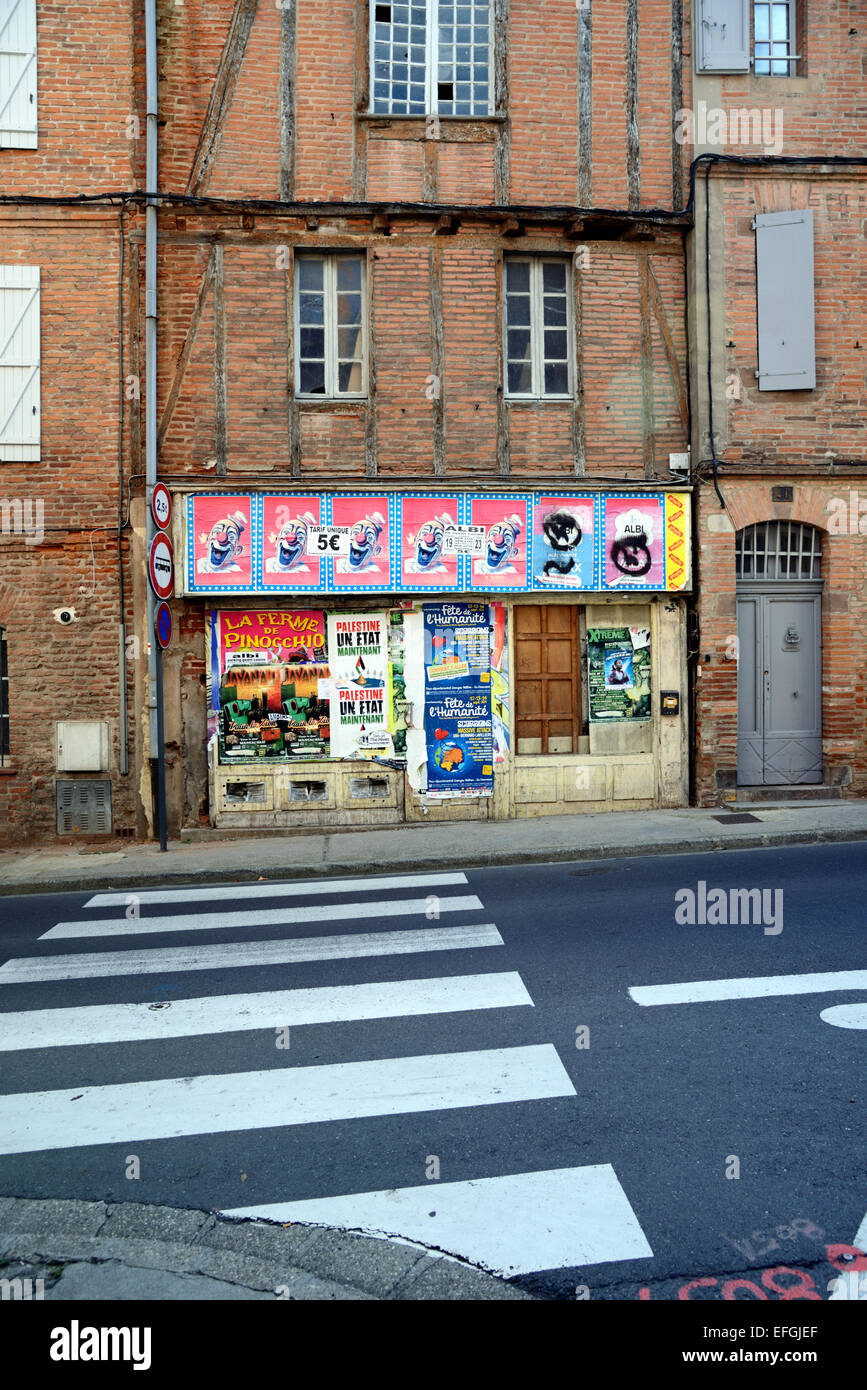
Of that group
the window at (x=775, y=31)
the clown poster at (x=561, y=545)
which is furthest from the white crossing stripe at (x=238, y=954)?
the window at (x=775, y=31)

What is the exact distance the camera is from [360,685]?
39.3 ft

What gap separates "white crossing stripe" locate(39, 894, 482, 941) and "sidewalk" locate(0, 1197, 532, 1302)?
381cm

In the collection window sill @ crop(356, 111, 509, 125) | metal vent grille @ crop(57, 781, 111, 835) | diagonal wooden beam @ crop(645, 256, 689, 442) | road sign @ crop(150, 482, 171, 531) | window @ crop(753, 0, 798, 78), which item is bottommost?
metal vent grille @ crop(57, 781, 111, 835)

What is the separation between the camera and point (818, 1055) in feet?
15.6

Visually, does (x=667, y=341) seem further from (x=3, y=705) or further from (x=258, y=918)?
(x=3, y=705)

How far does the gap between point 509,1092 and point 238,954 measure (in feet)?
9.16

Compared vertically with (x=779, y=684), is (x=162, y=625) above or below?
above

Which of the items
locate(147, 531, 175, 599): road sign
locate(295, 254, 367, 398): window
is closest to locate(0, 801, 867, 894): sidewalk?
locate(147, 531, 175, 599): road sign

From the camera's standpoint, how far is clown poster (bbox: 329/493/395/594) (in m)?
11.7

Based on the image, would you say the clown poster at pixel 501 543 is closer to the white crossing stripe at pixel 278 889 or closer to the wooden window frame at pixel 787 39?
the white crossing stripe at pixel 278 889

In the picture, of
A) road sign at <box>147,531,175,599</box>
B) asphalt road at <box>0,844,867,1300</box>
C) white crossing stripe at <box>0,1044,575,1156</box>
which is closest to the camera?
asphalt road at <box>0,844,867,1300</box>

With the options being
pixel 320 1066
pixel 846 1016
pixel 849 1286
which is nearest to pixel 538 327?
pixel 846 1016

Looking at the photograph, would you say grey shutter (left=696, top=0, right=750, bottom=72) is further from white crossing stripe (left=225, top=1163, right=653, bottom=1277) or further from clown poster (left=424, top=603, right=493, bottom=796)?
white crossing stripe (left=225, top=1163, right=653, bottom=1277)

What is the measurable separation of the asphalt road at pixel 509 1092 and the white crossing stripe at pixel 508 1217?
1cm
